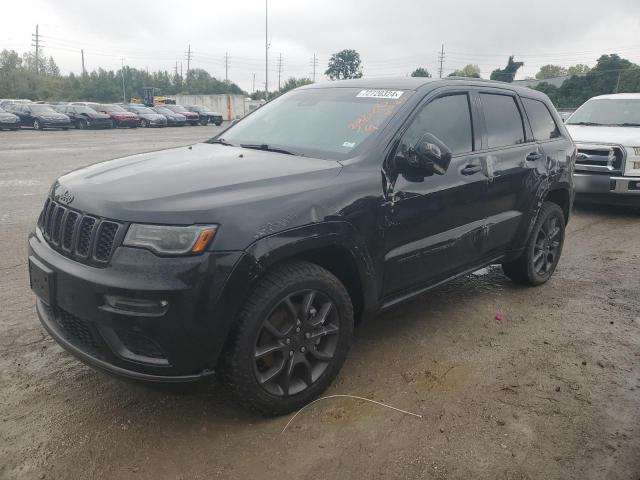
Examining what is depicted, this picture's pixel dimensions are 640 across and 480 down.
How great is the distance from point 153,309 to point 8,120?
1120 inches

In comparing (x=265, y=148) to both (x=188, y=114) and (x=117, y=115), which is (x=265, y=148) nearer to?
(x=117, y=115)

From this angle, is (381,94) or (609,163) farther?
(609,163)

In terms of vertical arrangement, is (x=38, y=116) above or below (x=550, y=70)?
below

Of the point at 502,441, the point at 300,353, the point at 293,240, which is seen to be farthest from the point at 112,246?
the point at 502,441

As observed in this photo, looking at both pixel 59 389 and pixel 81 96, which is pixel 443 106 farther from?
pixel 81 96

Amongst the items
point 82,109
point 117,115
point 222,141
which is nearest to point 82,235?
point 222,141

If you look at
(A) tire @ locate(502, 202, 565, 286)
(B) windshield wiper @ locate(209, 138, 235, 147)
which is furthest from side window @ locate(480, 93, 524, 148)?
(B) windshield wiper @ locate(209, 138, 235, 147)

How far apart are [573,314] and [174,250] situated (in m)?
3.43

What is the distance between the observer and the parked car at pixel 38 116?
2823 cm

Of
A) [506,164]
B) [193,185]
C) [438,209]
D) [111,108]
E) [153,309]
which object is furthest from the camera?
[111,108]

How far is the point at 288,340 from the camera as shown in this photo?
2771 millimetres

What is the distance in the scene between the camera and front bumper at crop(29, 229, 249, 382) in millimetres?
2348

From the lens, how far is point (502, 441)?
271 cm

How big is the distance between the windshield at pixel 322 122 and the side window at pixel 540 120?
1.74 m
